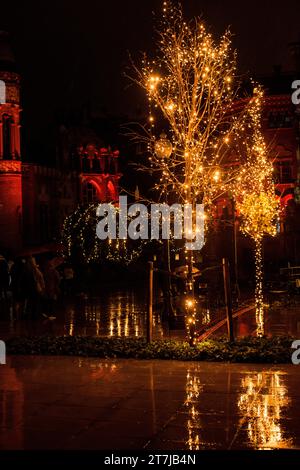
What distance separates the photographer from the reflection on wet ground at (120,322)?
15.5m

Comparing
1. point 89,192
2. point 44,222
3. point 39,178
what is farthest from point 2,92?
point 89,192

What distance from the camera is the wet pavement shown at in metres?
6.89

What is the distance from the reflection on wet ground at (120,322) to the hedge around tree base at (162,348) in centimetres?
184

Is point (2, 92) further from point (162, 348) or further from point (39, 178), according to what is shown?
point (162, 348)

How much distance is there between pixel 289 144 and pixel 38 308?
3104cm

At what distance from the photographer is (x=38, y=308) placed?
61.0 feet

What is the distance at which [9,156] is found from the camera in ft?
137

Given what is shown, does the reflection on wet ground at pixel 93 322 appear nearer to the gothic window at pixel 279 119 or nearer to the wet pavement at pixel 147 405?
the wet pavement at pixel 147 405

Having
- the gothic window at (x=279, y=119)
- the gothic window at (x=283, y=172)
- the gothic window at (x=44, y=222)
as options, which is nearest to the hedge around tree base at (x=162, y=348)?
the gothic window at (x=44, y=222)

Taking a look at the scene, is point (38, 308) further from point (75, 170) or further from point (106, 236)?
point (75, 170)

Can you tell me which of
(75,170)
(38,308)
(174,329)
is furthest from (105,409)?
(75,170)

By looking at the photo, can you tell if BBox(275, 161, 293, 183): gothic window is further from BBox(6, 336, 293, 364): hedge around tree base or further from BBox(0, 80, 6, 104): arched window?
BBox(6, 336, 293, 364): hedge around tree base

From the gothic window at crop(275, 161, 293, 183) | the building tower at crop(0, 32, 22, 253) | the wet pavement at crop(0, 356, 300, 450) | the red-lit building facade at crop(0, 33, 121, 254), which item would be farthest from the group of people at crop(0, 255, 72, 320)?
the gothic window at crop(275, 161, 293, 183)

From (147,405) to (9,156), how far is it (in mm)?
34898
